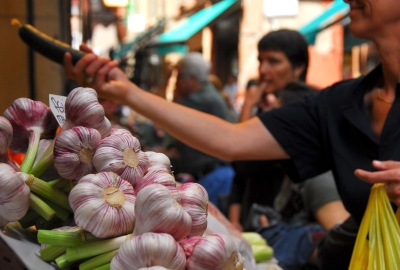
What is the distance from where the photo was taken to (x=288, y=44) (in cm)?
364

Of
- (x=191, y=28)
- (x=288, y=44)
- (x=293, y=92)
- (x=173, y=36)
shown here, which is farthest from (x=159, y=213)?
(x=173, y=36)

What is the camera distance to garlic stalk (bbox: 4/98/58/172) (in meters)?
1.38

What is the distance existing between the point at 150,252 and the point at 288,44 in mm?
2777

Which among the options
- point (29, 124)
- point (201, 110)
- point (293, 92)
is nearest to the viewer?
point (29, 124)

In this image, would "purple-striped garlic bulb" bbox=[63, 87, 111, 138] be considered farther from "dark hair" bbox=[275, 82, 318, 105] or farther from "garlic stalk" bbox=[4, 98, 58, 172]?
"dark hair" bbox=[275, 82, 318, 105]

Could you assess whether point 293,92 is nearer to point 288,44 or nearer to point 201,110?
point 288,44

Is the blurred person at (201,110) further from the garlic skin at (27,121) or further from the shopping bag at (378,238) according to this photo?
the garlic skin at (27,121)

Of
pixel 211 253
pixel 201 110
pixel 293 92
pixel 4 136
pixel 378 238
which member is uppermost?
pixel 4 136

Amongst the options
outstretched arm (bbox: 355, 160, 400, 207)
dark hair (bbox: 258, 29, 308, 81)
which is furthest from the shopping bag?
dark hair (bbox: 258, 29, 308, 81)

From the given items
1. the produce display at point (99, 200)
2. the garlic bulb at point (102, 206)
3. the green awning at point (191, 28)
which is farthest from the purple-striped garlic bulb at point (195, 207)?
the green awning at point (191, 28)

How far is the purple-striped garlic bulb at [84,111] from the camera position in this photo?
1.30 m

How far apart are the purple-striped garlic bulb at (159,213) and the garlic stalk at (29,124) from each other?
37 cm

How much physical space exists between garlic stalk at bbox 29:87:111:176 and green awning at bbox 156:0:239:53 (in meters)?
8.62

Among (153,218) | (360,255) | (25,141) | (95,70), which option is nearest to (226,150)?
(95,70)
